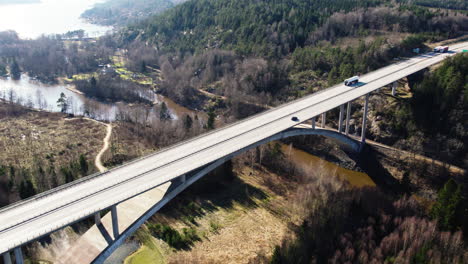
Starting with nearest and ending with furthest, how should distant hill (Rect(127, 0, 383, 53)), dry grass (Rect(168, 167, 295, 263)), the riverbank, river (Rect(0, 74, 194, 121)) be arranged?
dry grass (Rect(168, 167, 295, 263)) < the riverbank < river (Rect(0, 74, 194, 121)) < distant hill (Rect(127, 0, 383, 53))

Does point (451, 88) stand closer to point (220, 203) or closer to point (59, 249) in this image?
point (220, 203)

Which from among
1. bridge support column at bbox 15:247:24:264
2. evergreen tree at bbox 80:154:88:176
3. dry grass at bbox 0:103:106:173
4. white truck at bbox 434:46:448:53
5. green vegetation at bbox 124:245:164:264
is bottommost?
green vegetation at bbox 124:245:164:264

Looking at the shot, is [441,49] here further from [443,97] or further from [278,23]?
[278,23]

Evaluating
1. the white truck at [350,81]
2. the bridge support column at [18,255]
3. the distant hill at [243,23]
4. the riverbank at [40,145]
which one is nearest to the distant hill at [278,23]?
the distant hill at [243,23]

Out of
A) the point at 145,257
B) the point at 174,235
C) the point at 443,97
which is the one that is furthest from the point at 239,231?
the point at 443,97

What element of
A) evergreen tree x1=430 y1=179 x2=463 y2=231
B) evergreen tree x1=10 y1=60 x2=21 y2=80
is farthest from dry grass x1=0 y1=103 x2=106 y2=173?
evergreen tree x1=430 y1=179 x2=463 y2=231

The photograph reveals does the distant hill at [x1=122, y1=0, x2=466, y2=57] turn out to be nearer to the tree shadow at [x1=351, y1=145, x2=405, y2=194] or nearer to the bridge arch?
the tree shadow at [x1=351, y1=145, x2=405, y2=194]

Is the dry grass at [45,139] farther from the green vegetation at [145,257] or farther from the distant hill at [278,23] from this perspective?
the distant hill at [278,23]

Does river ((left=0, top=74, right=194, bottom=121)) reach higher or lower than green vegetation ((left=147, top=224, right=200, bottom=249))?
higher
